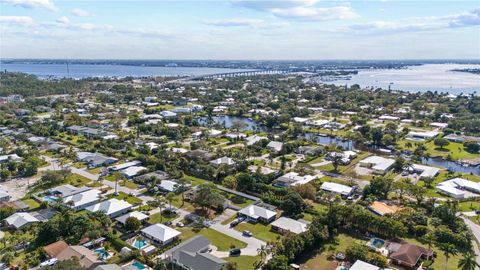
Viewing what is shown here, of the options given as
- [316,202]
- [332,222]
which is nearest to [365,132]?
[316,202]

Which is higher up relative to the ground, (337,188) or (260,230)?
(337,188)

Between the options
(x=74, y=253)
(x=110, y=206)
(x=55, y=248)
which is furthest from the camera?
(x=110, y=206)

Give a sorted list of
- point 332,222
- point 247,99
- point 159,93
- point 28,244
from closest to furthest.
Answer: point 28,244
point 332,222
point 247,99
point 159,93

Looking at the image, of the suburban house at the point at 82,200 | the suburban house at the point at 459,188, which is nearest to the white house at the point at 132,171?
the suburban house at the point at 82,200

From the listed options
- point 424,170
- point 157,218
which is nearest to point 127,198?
point 157,218

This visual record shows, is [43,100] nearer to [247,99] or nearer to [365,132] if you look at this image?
[247,99]

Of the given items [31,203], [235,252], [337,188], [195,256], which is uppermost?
[195,256]

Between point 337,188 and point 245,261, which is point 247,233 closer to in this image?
point 245,261
